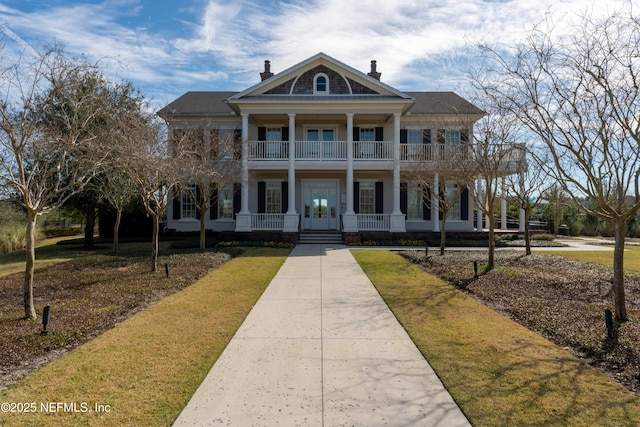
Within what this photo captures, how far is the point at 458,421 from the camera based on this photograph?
3430mm

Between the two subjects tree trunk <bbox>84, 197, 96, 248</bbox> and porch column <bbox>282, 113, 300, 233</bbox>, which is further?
porch column <bbox>282, 113, 300, 233</bbox>

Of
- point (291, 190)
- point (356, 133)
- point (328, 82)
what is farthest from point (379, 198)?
point (328, 82)

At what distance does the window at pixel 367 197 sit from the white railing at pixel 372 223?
55.7 inches

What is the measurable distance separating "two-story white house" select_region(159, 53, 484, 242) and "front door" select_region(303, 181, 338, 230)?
0.19 feet

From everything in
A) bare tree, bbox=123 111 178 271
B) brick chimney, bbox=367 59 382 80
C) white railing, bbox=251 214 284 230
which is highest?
brick chimney, bbox=367 59 382 80

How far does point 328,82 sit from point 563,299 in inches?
645

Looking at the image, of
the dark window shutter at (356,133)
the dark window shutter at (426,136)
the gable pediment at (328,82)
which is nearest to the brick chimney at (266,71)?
the gable pediment at (328,82)

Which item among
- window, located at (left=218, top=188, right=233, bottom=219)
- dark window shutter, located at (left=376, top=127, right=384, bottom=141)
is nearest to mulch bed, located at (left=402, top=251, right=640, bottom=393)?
dark window shutter, located at (left=376, top=127, right=384, bottom=141)

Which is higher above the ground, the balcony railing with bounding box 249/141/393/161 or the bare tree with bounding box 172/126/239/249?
the balcony railing with bounding box 249/141/393/161

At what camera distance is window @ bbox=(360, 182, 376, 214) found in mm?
22547

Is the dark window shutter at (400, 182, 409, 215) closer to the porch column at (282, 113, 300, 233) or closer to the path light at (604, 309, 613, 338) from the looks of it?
the porch column at (282, 113, 300, 233)

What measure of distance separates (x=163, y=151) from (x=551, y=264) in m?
13.2

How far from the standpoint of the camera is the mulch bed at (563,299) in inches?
197

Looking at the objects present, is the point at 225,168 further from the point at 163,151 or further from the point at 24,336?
the point at 24,336
